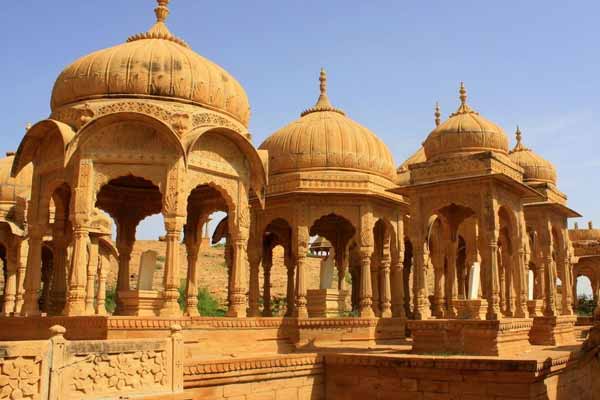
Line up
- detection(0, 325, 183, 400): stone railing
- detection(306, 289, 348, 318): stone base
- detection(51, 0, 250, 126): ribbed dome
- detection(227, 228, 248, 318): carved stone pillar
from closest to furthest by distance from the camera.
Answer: detection(0, 325, 183, 400): stone railing, detection(51, 0, 250, 126): ribbed dome, detection(227, 228, 248, 318): carved stone pillar, detection(306, 289, 348, 318): stone base

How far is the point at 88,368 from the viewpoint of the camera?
24.9 feet

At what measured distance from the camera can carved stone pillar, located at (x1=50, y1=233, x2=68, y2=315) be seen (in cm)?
1516

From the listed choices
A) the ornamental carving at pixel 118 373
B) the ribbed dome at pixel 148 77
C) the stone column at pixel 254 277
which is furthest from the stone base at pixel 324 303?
the ornamental carving at pixel 118 373

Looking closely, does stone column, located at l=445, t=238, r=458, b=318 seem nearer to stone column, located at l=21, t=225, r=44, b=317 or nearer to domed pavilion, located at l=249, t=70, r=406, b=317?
domed pavilion, located at l=249, t=70, r=406, b=317

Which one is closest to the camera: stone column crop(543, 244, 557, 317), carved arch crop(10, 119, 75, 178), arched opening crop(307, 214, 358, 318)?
carved arch crop(10, 119, 75, 178)

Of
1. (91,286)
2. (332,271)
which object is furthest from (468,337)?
(91,286)

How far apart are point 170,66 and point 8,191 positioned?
30.6ft

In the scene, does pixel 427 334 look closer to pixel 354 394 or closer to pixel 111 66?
pixel 354 394

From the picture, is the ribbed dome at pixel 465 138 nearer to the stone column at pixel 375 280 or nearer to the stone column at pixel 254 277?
the stone column at pixel 375 280

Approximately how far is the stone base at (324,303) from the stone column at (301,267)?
1.36 ft

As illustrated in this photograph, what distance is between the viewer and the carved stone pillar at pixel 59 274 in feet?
49.7

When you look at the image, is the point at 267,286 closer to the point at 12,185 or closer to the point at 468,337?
the point at 12,185

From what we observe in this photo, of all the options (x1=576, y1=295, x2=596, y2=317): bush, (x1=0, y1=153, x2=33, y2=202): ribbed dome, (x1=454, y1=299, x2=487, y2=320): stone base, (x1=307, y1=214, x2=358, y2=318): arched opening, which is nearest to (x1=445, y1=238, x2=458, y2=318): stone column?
(x1=454, y1=299, x2=487, y2=320): stone base

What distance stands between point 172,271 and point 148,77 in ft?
13.7
